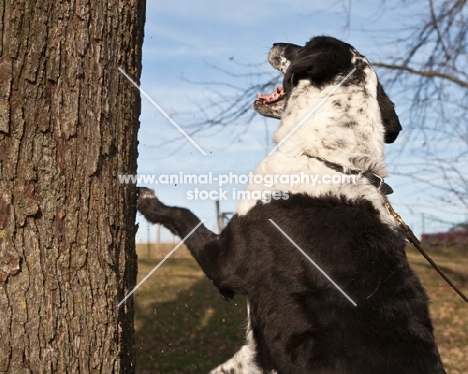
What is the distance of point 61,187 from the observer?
8.00ft

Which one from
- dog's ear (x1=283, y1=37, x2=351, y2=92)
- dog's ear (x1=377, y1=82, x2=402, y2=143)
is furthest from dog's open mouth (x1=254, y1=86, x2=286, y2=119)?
dog's ear (x1=377, y1=82, x2=402, y2=143)

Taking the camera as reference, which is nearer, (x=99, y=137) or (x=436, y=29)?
(x=99, y=137)

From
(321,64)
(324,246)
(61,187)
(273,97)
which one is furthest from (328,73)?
(61,187)

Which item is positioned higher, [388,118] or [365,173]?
[388,118]

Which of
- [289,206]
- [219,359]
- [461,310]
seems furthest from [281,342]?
[461,310]

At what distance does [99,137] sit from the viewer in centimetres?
257

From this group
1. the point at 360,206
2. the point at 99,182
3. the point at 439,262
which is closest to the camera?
the point at 99,182

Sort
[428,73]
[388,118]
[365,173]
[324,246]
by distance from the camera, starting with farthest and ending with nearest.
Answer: [428,73], [388,118], [365,173], [324,246]

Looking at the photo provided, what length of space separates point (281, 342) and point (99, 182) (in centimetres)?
121

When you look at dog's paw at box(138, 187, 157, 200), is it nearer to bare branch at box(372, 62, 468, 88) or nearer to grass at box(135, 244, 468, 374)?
grass at box(135, 244, 468, 374)

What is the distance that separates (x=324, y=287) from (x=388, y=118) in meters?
1.43

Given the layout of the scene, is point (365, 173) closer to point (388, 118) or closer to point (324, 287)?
point (388, 118)

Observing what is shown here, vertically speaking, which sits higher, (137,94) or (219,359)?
(137,94)

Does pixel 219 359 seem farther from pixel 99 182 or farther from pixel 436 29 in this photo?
pixel 436 29
